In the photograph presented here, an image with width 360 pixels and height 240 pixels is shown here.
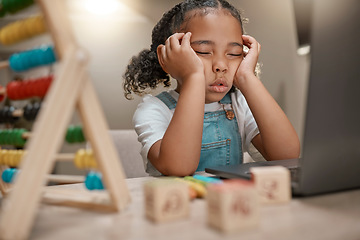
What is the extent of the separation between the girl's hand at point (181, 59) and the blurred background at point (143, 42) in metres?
1.48

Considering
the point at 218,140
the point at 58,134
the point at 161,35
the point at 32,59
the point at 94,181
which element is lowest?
the point at 218,140

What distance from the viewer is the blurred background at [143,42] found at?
2545 mm

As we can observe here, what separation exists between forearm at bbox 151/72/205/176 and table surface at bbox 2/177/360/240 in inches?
12.7

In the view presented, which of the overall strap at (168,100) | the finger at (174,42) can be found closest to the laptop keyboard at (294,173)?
the finger at (174,42)

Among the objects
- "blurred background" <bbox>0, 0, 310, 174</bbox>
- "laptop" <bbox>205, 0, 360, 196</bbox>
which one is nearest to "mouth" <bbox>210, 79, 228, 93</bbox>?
"laptop" <bbox>205, 0, 360, 196</bbox>

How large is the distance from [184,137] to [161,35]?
2.37ft

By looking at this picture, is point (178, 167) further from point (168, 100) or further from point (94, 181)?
point (168, 100)

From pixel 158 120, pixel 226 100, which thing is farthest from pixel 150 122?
pixel 226 100

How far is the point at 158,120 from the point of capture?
1161mm

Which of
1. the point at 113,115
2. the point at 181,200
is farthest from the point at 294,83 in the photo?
the point at 181,200

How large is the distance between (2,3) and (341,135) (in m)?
0.64

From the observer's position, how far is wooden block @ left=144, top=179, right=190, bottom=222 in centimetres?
44

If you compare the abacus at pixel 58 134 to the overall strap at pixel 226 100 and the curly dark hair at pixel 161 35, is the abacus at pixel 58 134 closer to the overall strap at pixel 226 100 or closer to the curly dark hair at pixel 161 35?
the curly dark hair at pixel 161 35

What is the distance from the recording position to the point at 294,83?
2.62 meters
